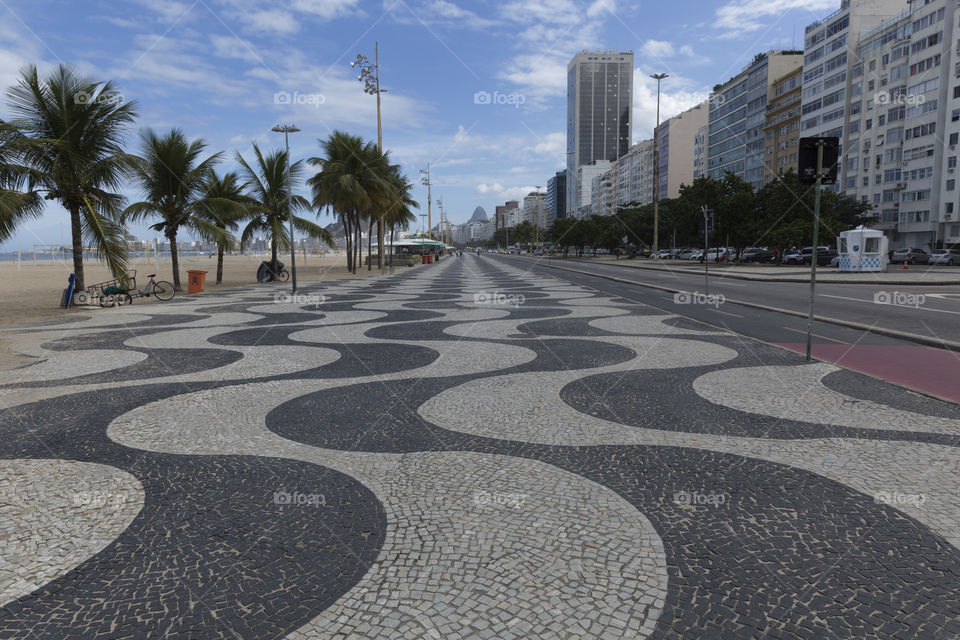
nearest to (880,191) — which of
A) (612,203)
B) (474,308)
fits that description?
(474,308)

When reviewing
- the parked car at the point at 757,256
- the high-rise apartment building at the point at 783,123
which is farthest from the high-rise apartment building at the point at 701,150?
the parked car at the point at 757,256

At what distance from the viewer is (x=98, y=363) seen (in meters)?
8.84

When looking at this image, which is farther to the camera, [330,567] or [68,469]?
[68,469]

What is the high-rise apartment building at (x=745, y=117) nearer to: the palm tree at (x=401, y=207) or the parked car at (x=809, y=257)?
the parked car at (x=809, y=257)

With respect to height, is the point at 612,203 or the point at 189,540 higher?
the point at 612,203

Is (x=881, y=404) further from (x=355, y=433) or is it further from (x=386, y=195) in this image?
(x=386, y=195)

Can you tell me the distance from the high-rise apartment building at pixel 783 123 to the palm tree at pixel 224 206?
8575cm

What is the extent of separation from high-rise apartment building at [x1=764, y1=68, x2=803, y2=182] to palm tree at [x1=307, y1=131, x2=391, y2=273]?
7284 cm

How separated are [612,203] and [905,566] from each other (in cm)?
19055

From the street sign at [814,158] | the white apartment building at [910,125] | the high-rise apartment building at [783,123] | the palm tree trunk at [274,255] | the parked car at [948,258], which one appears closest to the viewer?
the street sign at [814,158]

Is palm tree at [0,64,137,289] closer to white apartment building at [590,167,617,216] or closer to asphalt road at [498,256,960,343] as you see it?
asphalt road at [498,256,960,343]

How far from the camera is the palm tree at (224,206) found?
2486cm

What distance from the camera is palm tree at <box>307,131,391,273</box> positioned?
39.3 m

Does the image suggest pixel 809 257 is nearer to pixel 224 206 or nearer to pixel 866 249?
pixel 866 249
